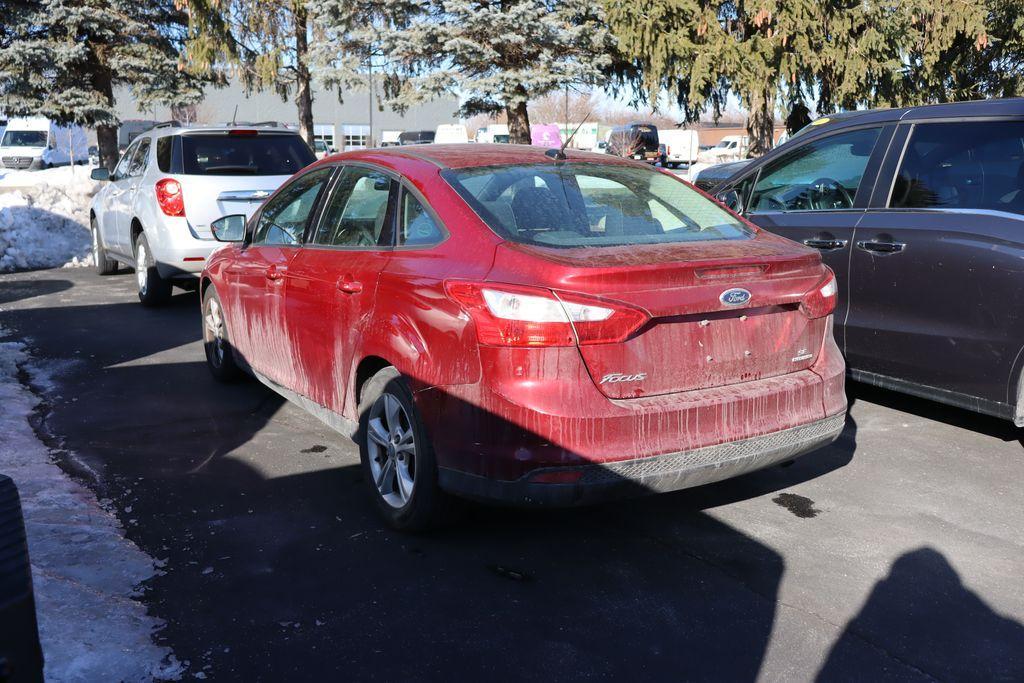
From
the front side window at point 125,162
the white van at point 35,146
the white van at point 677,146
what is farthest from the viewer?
the white van at point 677,146

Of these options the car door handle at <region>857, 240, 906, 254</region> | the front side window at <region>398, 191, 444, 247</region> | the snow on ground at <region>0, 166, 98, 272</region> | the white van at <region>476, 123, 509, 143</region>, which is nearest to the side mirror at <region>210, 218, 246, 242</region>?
the front side window at <region>398, 191, 444, 247</region>

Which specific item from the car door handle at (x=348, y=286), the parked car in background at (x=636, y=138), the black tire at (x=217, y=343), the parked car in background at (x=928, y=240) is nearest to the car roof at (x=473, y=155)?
the car door handle at (x=348, y=286)

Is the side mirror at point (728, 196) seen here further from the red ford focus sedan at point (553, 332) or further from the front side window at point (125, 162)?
the front side window at point (125, 162)

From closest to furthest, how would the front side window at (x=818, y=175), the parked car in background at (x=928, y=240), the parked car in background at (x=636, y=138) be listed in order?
the parked car in background at (x=928, y=240) → the front side window at (x=818, y=175) → the parked car in background at (x=636, y=138)

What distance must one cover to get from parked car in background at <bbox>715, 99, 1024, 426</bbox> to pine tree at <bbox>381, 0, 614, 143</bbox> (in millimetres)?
15307

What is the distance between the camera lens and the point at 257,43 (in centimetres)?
2614

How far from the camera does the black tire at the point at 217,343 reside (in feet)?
21.0

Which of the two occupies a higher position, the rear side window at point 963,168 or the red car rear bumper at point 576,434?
the rear side window at point 963,168

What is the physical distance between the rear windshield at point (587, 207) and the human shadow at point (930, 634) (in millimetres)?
1572

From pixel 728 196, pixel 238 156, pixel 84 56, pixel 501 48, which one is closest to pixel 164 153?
Result: pixel 238 156

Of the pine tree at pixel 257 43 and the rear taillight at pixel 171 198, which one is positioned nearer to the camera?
the rear taillight at pixel 171 198

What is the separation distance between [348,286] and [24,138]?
42.0m

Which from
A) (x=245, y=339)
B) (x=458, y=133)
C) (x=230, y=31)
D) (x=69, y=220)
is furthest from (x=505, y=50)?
(x=458, y=133)

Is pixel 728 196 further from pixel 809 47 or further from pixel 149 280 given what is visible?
pixel 809 47
